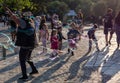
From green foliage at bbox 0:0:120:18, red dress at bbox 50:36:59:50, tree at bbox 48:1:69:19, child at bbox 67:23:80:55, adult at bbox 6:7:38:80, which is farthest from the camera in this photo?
tree at bbox 48:1:69:19

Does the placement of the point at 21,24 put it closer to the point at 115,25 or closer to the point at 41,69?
the point at 41,69

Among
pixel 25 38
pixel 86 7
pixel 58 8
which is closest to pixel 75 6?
pixel 86 7

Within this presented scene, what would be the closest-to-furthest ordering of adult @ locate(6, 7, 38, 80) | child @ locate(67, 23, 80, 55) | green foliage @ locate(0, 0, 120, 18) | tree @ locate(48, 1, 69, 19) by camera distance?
adult @ locate(6, 7, 38, 80)
child @ locate(67, 23, 80, 55)
green foliage @ locate(0, 0, 120, 18)
tree @ locate(48, 1, 69, 19)

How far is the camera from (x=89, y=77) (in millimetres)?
10547

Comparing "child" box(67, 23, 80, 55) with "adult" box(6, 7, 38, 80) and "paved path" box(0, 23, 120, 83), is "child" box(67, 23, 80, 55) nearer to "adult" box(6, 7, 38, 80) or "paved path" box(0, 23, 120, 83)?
"paved path" box(0, 23, 120, 83)

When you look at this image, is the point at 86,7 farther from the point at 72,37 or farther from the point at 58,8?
the point at 72,37

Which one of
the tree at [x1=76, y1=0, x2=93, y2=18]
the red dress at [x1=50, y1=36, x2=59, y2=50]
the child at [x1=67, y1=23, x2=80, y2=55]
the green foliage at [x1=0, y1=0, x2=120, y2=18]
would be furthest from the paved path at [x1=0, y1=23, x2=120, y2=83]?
the tree at [x1=76, y1=0, x2=93, y2=18]

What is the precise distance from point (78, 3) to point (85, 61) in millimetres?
44914

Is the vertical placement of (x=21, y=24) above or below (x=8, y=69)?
above

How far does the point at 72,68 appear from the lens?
1185cm

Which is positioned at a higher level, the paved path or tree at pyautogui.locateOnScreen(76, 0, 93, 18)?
the paved path

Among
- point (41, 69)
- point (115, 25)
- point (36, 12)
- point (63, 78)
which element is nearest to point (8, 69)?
point (41, 69)

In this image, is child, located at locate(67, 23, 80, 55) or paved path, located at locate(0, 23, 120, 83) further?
child, located at locate(67, 23, 80, 55)

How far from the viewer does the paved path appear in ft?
33.9
